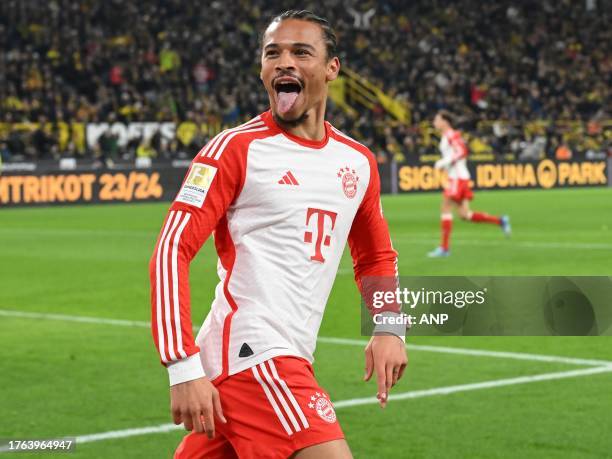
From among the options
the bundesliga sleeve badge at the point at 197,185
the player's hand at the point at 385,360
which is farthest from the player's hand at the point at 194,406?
the player's hand at the point at 385,360

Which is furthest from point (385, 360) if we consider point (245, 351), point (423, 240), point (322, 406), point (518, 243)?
point (423, 240)

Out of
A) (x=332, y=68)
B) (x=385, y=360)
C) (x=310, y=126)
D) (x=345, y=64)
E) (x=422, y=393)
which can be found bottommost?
(x=422, y=393)

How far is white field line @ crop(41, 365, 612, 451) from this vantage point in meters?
6.87

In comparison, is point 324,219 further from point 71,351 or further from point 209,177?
point 71,351

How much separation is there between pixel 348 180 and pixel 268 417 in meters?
0.83

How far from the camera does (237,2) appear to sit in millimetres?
45281

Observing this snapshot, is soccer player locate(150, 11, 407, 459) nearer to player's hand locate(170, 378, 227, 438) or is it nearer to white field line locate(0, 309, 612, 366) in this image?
player's hand locate(170, 378, 227, 438)

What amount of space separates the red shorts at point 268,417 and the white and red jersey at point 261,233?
0.05 m

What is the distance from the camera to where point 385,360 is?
13.5 feet

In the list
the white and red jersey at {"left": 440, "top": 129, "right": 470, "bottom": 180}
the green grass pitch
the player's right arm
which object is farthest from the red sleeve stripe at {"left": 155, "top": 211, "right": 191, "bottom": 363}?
the white and red jersey at {"left": 440, "top": 129, "right": 470, "bottom": 180}

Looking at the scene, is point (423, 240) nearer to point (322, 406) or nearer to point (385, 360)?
point (385, 360)

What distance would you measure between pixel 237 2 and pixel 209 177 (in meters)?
42.4

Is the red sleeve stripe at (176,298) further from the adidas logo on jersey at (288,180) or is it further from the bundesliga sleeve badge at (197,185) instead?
the adidas logo on jersey at (288,180)

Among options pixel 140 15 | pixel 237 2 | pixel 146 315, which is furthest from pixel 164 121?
pixel 146 315
